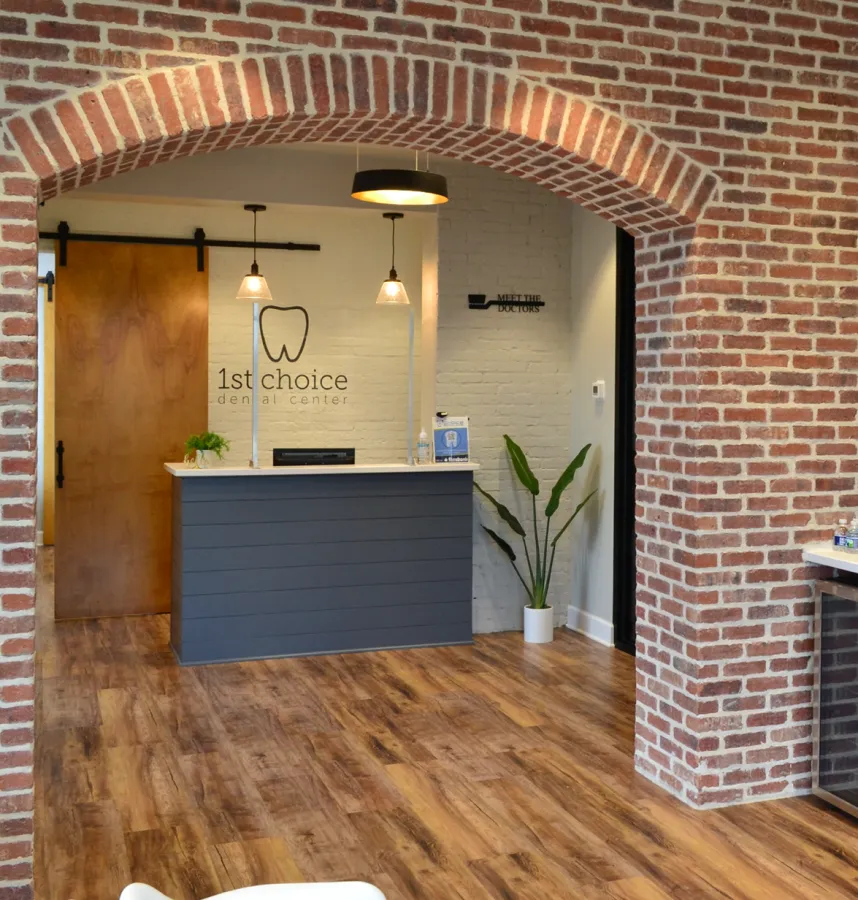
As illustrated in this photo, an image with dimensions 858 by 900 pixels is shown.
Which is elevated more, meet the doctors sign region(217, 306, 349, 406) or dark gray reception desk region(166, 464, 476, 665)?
meet the doctors sign region(217, 306, 349, 406)

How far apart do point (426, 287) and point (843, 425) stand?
3.57m

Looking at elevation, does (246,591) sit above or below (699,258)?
below

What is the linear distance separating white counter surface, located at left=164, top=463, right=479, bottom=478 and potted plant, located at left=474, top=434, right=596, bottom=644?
0.32 metres

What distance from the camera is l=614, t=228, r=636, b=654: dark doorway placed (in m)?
6.55

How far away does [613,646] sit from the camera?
21.7ft

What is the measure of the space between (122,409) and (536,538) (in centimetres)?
301

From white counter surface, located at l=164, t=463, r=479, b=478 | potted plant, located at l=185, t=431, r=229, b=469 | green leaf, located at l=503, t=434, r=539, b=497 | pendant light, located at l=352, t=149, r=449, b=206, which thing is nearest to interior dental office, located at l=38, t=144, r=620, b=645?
green leaf, located at l=503, t=434, r=539, b=497

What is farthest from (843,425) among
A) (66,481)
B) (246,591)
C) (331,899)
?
(66,481)

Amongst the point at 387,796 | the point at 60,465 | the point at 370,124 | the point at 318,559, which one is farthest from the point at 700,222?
the point at 60,465

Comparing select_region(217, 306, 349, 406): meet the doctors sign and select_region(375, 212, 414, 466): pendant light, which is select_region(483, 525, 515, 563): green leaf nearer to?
select_region(375, 212, 414, 466): pendant light

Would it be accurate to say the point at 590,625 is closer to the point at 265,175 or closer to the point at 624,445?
the point at 624,445

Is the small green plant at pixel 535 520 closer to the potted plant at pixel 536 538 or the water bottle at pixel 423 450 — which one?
the potted plant at pixel 536 538

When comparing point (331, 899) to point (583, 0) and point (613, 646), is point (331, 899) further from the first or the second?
point (613, 646)

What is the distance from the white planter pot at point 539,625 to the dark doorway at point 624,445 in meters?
0.43
